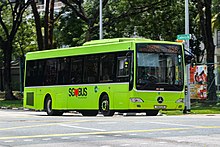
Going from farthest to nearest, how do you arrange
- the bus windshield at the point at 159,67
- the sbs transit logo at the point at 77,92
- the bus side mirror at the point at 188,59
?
the sbs transit logo at the point at 77,92 < the bus side mirror at the point at 188,59 < the bus windshield at the point at 159,67

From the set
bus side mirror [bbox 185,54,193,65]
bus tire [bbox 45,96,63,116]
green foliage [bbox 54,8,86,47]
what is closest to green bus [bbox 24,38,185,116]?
bus side mirror [bbox 185,54,193,65]

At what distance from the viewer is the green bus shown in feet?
75.8

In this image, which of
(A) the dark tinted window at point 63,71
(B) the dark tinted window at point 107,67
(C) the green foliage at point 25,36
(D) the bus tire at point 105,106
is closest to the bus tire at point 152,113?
(D) the bus tire at point 105,106

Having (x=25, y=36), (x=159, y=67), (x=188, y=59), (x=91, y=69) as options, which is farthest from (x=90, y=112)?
(x=25, y=36)

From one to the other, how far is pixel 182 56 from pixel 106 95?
12.0 feet

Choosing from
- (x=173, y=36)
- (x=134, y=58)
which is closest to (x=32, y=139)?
(x=134, y=58)

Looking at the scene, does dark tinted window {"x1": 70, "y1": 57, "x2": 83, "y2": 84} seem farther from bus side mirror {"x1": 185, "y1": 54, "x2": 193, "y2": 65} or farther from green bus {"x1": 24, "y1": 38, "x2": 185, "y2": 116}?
bus side mirror {"x1": 185, "y1": 54, "x2": 193, "y2": 65}

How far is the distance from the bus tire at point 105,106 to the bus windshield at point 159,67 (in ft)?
6.04

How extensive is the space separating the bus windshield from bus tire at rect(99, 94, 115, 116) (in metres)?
1.84

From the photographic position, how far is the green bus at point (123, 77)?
75.8ft

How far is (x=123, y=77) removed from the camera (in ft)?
76.8

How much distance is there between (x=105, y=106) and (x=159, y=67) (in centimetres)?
298

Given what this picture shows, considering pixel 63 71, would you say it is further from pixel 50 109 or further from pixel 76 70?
pixel 50 109

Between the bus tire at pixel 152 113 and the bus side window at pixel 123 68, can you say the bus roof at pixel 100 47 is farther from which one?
the bus tire at pixel 152 113
